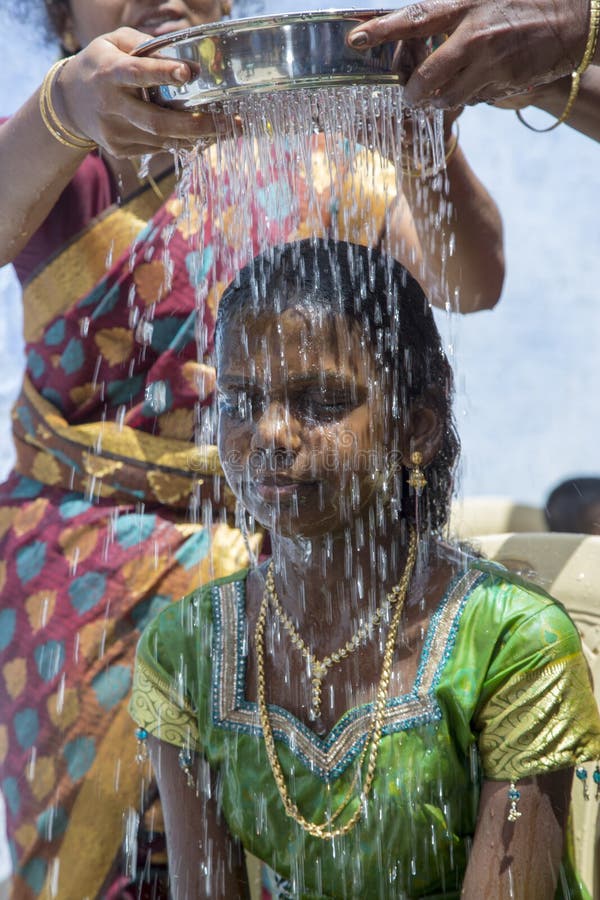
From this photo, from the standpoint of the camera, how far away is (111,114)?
202 cm

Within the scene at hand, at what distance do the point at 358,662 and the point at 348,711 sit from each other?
84mm

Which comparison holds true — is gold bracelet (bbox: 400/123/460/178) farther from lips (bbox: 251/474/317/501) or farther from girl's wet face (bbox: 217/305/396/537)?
lips (bbox: 251/474/317/501)

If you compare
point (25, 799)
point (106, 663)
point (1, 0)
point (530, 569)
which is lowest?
point (25, 799)

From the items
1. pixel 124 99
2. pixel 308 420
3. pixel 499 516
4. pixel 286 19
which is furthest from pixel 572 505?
pixel 286 19

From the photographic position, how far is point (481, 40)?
175 cm

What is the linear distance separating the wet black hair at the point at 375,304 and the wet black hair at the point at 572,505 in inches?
89.7

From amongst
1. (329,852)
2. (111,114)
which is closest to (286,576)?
(329,852)

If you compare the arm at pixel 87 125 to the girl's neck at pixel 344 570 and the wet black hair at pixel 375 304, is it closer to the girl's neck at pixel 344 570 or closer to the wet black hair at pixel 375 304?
the wet black hair at pixel 375 304

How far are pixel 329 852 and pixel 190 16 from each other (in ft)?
5.32

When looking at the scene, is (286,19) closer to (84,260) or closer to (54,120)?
(54,120)

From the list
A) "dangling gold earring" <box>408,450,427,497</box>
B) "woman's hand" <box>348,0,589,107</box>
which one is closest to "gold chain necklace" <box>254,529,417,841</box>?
"dangling gold earring" <box>408,450,427,497</box>

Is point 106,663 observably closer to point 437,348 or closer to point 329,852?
point 329,852

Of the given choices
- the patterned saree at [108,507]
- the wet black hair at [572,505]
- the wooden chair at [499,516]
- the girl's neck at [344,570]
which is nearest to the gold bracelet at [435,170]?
the patterned saree at [108,507]

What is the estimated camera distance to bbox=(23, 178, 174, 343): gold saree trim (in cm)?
258
